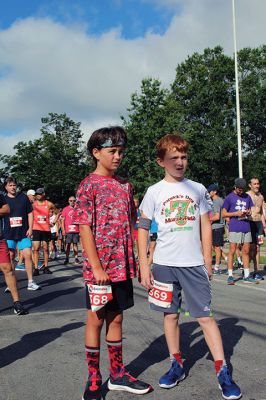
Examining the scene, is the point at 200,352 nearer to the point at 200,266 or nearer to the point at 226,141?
the point at 200,266

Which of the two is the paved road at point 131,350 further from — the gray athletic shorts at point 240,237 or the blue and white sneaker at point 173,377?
the gray athletic shorts at point 240,237

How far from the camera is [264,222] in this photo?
9852 millimetres

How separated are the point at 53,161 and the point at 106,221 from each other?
61715mm

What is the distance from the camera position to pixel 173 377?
3.45 m

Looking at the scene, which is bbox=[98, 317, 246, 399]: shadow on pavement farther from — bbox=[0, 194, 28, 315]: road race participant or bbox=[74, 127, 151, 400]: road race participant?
bbox=[0, 194, 28, 315]: road race participant

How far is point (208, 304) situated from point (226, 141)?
162ft

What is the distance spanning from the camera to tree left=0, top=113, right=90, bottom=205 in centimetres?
6216

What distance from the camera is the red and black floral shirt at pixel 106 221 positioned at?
326 centimetres

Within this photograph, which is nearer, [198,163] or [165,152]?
[165,152]

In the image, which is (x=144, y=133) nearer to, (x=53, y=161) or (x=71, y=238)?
(x=53, y=161)

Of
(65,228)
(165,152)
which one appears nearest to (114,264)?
(165,152)

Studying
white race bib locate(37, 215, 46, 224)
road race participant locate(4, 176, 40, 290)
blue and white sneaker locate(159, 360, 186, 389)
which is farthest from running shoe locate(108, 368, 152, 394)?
white race bib locate(37, 215, 46, 224)

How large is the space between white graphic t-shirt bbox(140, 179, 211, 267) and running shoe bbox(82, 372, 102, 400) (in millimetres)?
925

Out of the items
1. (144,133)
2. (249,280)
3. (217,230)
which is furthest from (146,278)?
(144,133)
